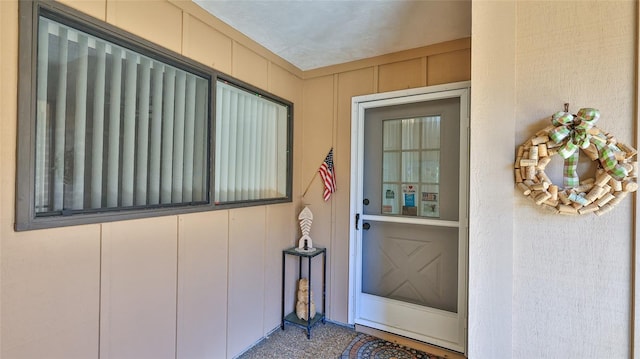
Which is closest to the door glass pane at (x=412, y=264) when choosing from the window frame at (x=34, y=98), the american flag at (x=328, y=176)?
the american flag at (x=328, y=176)

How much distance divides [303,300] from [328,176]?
1271 millimetres

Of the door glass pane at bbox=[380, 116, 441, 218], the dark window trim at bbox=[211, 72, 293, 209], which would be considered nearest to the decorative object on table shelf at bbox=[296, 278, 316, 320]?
the dark window trim at bbox=[211, 72, 293, 209]

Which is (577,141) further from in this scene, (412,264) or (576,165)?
(412,264)

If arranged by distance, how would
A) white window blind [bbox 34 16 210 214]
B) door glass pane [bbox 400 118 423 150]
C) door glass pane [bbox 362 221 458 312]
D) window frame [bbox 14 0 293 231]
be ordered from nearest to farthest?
window frame [bbox 14 0 293 231]
white window blind [bbox 34 16 210 214]
door glass pane [bbox 362 221 458 312]
door glass pane [bbox 400 118 423 150]

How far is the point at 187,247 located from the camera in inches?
74.7

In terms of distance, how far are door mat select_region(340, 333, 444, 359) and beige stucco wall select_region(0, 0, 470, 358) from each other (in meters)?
0.36

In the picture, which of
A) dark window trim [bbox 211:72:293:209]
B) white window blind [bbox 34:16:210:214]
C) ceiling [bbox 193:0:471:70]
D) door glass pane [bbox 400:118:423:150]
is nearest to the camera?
white window blind [bbox 34:16:210:214]

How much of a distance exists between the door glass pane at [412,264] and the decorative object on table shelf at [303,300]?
56 cm

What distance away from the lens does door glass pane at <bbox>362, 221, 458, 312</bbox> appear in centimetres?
245

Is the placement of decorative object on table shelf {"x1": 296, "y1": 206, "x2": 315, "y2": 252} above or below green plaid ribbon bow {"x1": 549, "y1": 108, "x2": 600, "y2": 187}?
below

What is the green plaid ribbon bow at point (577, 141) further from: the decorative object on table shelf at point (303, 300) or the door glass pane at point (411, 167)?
the decorative object on table shelf at point (303, 300)

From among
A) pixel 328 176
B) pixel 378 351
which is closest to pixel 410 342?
pixel 378 351

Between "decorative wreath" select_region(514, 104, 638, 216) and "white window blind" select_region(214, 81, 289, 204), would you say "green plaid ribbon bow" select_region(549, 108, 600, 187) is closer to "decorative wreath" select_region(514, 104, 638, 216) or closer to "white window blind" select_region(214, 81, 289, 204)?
"decorative wreath" select_region(514, 104, 638, 216)

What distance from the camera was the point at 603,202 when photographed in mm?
1306
